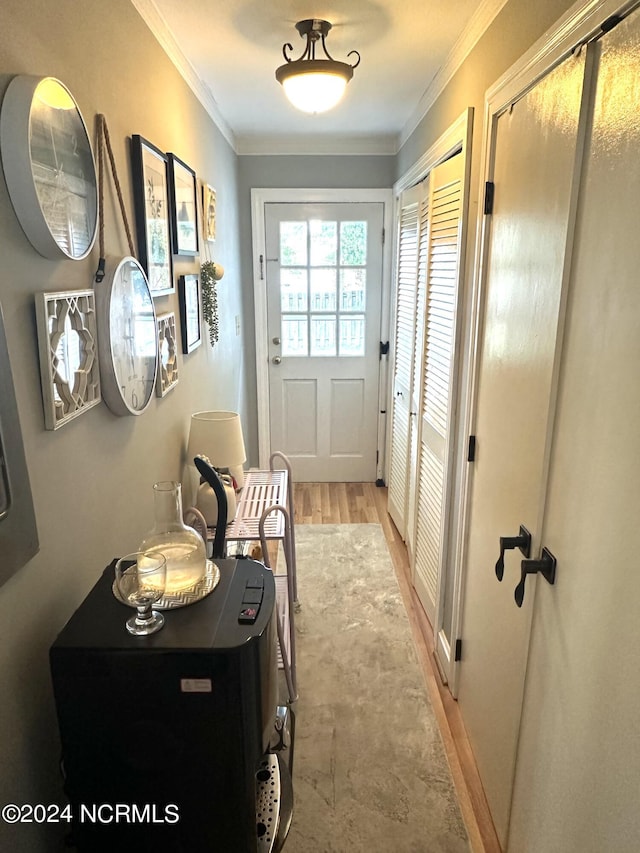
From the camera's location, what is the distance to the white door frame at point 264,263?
3.67m

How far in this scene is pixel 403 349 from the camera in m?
3.18

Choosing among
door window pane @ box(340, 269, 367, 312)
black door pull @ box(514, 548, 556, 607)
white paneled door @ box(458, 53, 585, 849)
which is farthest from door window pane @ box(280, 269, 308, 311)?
black door pull @ box(514, 548, 556, 607)

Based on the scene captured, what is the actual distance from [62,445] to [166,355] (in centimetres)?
77

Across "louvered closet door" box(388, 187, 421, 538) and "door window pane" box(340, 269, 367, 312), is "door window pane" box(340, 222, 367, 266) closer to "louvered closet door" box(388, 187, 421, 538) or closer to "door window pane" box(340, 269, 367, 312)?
"door window pane" box(340, 269, 367, 312)

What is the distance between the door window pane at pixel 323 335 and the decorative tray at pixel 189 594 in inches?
116

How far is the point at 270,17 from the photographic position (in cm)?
177

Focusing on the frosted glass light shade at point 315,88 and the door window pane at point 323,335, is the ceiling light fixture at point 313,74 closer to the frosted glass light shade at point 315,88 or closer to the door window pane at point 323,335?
the frosted glass light shade at point 315,88

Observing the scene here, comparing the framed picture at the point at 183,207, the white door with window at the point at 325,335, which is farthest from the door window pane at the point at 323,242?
the framed picture at the point at 183,207

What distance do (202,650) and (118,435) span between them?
0.69 metres

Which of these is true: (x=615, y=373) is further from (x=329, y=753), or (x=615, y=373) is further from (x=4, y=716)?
(x=329, y=753)

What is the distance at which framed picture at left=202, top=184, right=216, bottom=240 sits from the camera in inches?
97.7

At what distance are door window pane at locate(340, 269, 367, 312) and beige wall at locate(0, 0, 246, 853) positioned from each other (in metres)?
2.08

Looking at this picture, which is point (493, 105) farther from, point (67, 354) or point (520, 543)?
point (67, 354)

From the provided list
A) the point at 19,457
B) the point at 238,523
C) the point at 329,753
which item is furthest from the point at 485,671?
the point at 19,457
